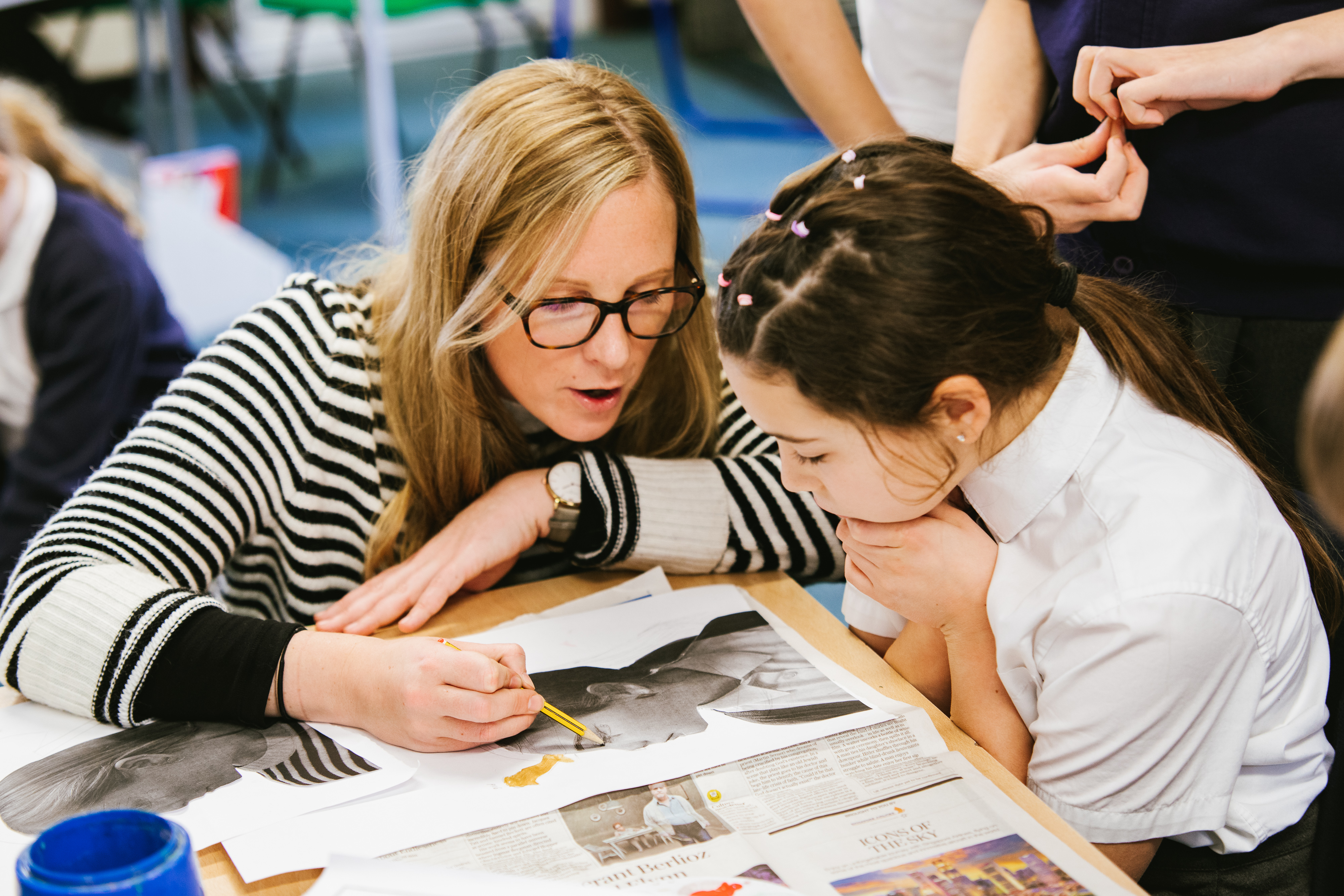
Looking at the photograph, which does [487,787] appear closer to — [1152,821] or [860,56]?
[1152,821]

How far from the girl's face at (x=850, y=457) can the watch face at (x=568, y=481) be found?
34 centimetres

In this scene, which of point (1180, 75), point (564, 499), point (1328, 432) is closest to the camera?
point (1328, 432)

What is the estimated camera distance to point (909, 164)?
2.94 feet

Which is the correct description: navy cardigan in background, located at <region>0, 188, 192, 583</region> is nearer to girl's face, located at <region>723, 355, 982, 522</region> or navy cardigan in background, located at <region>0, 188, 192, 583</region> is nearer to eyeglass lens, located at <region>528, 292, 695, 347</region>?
eyeglass lens, located at <region>528, 292, 695, 347</region>

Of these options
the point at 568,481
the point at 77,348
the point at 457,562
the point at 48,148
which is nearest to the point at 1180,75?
the point at 568,481

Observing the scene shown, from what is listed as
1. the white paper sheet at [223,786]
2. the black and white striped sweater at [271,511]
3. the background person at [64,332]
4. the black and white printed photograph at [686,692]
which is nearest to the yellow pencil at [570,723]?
the black and white printed photograph at [686,692]

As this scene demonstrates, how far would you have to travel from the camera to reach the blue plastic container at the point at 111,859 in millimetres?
622

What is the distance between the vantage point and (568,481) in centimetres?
126

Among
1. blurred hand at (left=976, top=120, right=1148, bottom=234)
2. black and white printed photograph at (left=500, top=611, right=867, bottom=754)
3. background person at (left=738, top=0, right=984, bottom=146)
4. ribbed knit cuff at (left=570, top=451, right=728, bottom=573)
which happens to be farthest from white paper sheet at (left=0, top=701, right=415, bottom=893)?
background person at (left=738, top=0, right=984, bottom=146)

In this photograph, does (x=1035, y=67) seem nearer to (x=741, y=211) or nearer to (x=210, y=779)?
(x=210, y=779)

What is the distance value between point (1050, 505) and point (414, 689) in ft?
1.74

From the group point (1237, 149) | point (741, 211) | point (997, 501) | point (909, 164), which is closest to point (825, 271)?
point (909, 164)

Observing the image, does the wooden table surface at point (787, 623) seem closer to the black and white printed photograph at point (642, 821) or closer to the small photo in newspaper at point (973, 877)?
the small photo in newspaper at point (973, 877)

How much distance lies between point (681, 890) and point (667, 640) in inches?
13.8
